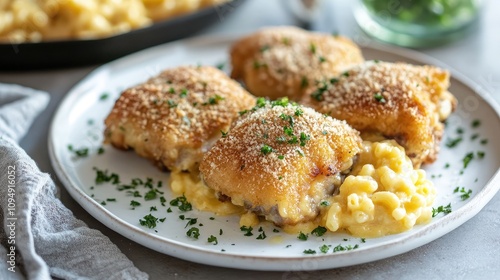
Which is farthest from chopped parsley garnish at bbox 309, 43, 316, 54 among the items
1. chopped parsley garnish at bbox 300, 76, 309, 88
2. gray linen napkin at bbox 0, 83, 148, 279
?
gray linen napkin at bbox 0, 83, 148, 279

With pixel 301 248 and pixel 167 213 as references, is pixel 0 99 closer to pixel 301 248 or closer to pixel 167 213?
pixel 167 213

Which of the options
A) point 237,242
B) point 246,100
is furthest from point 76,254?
point 246,100

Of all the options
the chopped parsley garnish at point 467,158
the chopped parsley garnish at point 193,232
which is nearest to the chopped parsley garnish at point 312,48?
the chopped parsley garnish at point 467,158

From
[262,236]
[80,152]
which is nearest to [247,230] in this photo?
[262,236]

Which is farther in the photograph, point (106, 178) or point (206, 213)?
point (106, 178)

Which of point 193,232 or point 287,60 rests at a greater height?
point 287,60

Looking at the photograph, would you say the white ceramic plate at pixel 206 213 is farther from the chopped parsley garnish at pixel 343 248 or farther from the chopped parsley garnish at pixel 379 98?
the chopped parsley garnish at pixel 379 98

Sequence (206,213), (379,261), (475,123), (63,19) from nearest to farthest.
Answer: (379,261), (206,213), (475,123), (63,19)

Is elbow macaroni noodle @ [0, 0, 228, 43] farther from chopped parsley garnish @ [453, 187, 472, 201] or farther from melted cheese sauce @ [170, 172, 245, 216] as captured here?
chopped parsley garnish @ [453, 187, 472, 201]

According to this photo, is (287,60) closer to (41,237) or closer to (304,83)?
(304,83)
